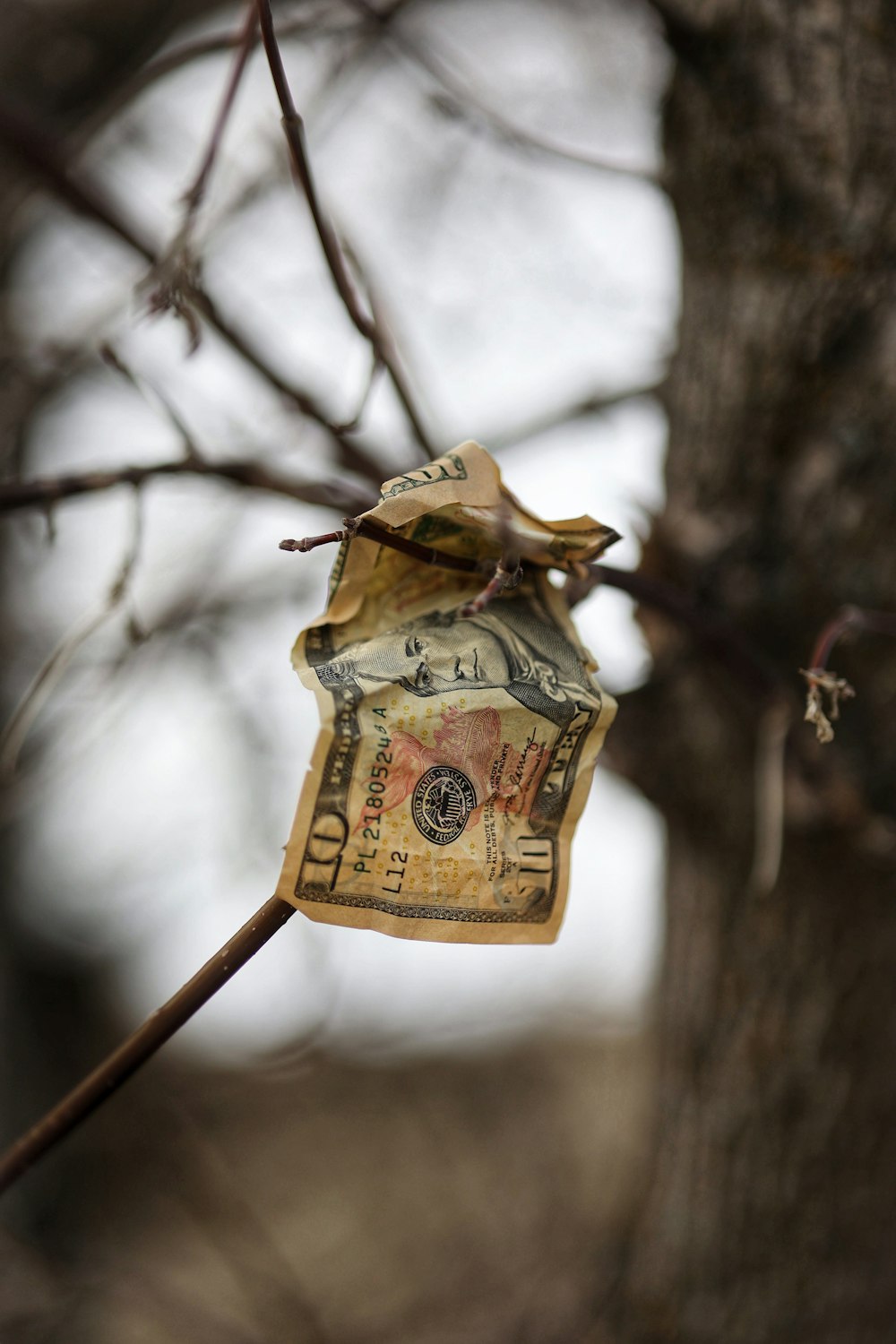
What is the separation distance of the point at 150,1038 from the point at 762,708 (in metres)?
0.60

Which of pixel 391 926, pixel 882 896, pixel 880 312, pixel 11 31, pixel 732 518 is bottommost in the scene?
pixel 391 926

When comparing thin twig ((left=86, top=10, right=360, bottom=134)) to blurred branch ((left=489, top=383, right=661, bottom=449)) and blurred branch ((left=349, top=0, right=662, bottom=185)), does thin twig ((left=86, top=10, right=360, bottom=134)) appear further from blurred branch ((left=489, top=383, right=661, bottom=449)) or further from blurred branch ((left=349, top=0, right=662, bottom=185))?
blurred branch ((left=489, top=383, right=661, bottom=449))

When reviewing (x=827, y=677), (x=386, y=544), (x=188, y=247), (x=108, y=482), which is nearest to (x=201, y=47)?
(x=188, y=247)

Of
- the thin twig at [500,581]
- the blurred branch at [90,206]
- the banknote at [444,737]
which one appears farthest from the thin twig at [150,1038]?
the blurred branch at [90,206]

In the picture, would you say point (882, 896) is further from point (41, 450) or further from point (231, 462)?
point (41, 450)

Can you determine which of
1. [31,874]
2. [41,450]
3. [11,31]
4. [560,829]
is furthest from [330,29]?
[31,874]

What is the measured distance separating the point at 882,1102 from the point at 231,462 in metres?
0.92

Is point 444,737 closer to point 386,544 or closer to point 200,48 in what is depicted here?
point 386,544

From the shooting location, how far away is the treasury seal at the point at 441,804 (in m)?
0.34

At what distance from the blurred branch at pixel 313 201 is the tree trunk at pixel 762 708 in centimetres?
32

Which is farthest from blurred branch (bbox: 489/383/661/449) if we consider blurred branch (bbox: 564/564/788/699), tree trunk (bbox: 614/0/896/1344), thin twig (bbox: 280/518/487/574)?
thin twig (bbox: 280/518/487/574)

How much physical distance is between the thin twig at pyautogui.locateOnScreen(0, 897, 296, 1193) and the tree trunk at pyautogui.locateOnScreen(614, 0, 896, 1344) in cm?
50

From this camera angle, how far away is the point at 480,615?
0.38m

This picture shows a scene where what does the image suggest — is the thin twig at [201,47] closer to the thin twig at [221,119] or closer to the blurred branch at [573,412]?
the thin twig at [221,119]
